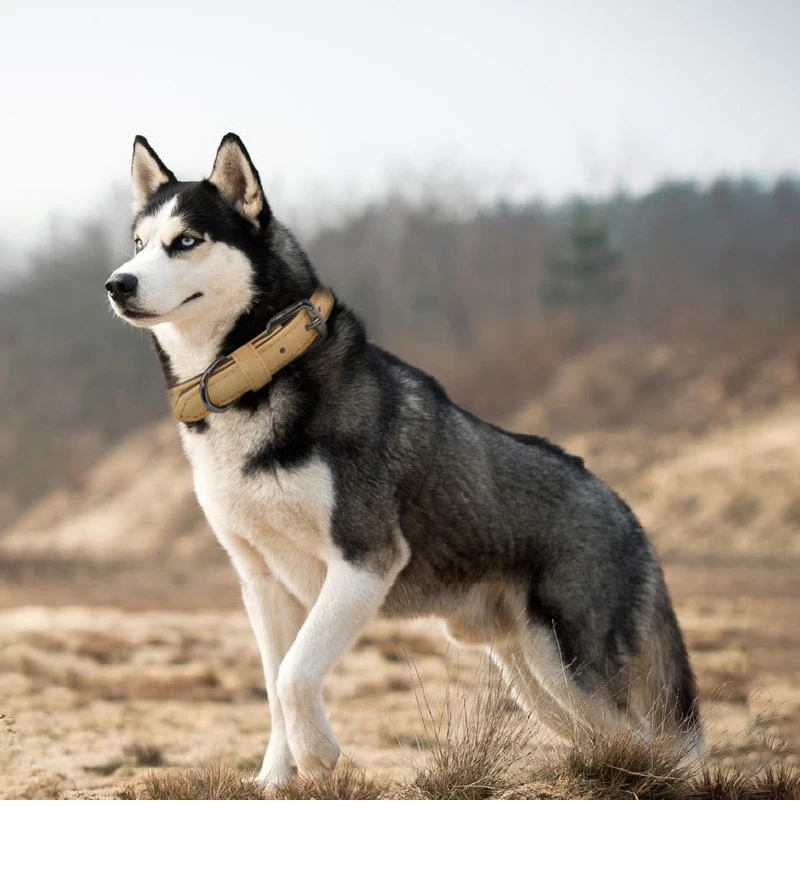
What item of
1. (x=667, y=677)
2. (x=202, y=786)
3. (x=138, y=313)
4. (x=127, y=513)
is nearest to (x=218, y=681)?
(x=202, y=786)

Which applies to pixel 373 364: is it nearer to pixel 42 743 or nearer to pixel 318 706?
pixel 318 706

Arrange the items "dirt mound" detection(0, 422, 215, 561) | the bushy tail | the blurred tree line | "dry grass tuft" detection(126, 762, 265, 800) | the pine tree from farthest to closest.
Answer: "dirt mound" detection(0, 422, 215, 561) → the pine tree → the blurred tree line → the bushy tail → "dry grass tuft" detection(126, 762, 265, 800)

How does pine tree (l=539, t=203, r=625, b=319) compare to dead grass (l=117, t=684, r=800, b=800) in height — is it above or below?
above

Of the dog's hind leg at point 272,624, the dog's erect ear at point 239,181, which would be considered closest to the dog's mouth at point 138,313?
the dog's erect ear at point 239,181

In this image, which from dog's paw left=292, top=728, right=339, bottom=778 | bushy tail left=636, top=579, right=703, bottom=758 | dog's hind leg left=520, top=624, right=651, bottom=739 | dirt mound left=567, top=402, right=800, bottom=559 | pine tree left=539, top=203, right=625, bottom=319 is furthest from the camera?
pine tree left=539, top=203, right=625, bottom=319

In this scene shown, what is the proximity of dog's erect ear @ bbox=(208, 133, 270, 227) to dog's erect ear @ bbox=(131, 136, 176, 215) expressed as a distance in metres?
0.26

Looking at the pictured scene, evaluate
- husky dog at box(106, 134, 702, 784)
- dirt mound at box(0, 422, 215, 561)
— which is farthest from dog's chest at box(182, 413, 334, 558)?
dirt mound at box(0, 422, 215, 561)

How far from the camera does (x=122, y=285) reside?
9.82 feet

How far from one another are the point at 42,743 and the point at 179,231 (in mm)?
2924

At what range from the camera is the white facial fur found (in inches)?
120

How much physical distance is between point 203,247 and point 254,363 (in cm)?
37

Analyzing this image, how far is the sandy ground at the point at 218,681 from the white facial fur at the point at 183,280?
3.95 feet

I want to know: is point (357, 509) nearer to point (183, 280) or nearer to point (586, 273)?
point (183, 280)

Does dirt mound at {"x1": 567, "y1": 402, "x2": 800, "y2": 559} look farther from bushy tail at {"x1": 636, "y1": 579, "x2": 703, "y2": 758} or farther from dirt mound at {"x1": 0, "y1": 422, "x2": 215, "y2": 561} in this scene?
bushy tail at {"x1": 636, "y1": 579, "x2": 703, "y2": 758}
